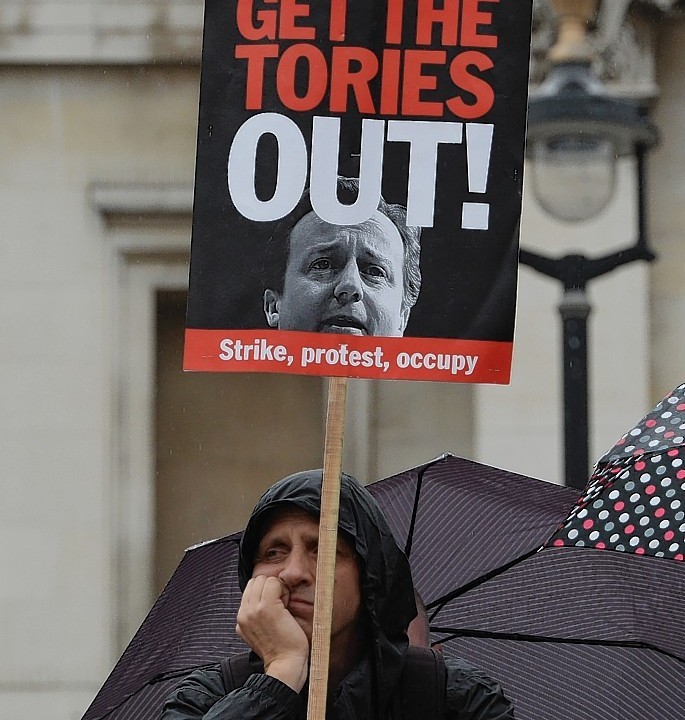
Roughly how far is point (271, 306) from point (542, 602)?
119 centimetres

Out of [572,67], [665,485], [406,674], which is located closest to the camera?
[406,674]

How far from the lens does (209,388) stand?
10.3m

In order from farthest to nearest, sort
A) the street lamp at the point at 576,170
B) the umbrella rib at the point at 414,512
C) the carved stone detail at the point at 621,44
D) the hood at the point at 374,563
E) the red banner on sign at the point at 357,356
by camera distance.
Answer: the carved stone detail at the point at 621,44 → the street lamp at the point at 576,170 → the umbrella rib at the point at 414,512 → the red banner on sign at the point at 357,356 → the hood at the point at 374,563

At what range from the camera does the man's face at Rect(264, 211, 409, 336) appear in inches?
119

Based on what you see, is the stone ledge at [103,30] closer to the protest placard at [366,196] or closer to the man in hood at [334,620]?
the protest placard at [366,196]

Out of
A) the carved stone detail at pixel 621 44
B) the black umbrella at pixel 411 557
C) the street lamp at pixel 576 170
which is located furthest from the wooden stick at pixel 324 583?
the carved stone detail at pixel 621 44

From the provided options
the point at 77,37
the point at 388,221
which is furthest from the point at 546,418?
the point at 388,221

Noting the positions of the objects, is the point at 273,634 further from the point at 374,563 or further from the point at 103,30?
the point at 103,30

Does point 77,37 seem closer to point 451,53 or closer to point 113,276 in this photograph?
point 113,276

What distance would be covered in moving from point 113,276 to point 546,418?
239cm

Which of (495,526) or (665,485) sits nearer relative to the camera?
(665,485)

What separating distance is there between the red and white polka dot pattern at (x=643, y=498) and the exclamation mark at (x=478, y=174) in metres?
0.90

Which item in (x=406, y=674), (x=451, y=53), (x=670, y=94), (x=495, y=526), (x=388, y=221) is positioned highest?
(x=670, y=94)

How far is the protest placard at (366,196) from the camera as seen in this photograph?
3.01 meters
